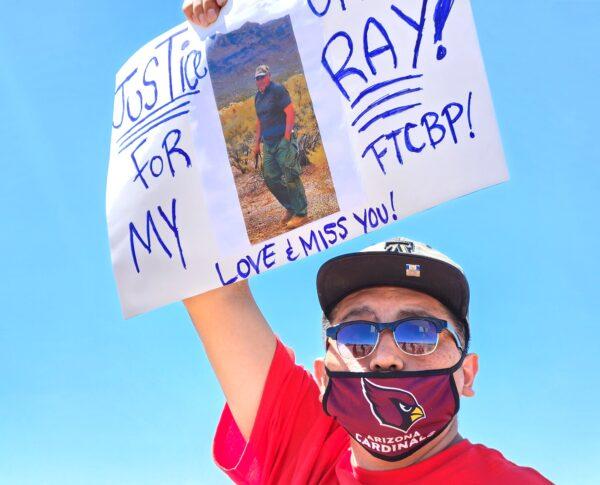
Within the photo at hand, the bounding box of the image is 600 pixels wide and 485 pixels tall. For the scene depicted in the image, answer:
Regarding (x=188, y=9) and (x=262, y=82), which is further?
(x=188, y=9)

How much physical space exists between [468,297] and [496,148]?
2.29 feet

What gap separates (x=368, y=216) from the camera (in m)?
2.96

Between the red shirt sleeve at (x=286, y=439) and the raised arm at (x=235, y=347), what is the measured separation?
0.20ft

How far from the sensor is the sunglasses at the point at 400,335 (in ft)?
9.58

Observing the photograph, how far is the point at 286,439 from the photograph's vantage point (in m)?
3.30

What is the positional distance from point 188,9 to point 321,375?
1954 mm

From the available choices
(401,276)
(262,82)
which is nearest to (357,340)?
(401,276)

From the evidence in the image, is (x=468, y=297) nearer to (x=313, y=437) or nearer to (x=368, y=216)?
(x=368, y=216)

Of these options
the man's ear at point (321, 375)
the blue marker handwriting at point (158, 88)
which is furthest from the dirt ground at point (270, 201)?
the man's ear at point (321, 375)

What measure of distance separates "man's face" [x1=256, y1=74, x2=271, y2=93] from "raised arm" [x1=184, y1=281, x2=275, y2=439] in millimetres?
1009

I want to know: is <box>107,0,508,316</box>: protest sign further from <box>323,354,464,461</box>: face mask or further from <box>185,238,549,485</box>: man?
<box>323,354,464,461</box>: face mask

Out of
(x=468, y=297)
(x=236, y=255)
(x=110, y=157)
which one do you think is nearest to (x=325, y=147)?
(x=236, y=255)

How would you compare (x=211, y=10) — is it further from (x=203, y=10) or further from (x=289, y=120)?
(x=289, y=120)

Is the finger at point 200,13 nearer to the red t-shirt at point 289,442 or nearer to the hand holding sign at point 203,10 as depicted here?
the hand holding sign at point 203,10
